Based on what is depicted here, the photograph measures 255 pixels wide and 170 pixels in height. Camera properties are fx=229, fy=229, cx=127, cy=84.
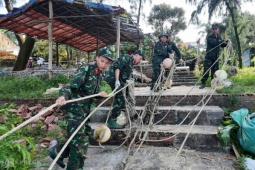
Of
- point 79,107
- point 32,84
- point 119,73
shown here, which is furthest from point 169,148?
point 32,84

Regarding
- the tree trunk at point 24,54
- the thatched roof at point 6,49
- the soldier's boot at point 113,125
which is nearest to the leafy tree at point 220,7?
the tree trunk at point 24,54

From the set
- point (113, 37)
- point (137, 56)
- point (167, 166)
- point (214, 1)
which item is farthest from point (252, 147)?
point (214, 1)

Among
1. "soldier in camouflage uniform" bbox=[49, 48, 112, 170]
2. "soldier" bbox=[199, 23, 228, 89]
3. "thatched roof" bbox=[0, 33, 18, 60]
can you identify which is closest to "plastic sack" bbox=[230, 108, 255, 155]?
"soldier in camouflage uniform" bbox=[49, 48, 112, 170]

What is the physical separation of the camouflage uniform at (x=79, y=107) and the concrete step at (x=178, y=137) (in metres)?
1.05

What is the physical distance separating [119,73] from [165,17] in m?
29.2

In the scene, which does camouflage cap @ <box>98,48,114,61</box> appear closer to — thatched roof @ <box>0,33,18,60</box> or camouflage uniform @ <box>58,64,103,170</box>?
→ camouflage uniform @ <box>58,64,103,170</box>

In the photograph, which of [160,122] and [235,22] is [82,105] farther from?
[235,22]

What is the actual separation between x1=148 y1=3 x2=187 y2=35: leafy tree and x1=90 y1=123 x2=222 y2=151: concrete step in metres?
28.3

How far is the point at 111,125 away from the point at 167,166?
52.2 inches

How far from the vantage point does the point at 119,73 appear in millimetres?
4090

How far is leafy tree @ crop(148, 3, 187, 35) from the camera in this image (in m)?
31.1

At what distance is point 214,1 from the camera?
14.9 meters

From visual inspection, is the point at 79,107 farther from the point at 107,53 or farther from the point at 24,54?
the point at 24,54

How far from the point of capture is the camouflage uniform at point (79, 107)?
267cm
